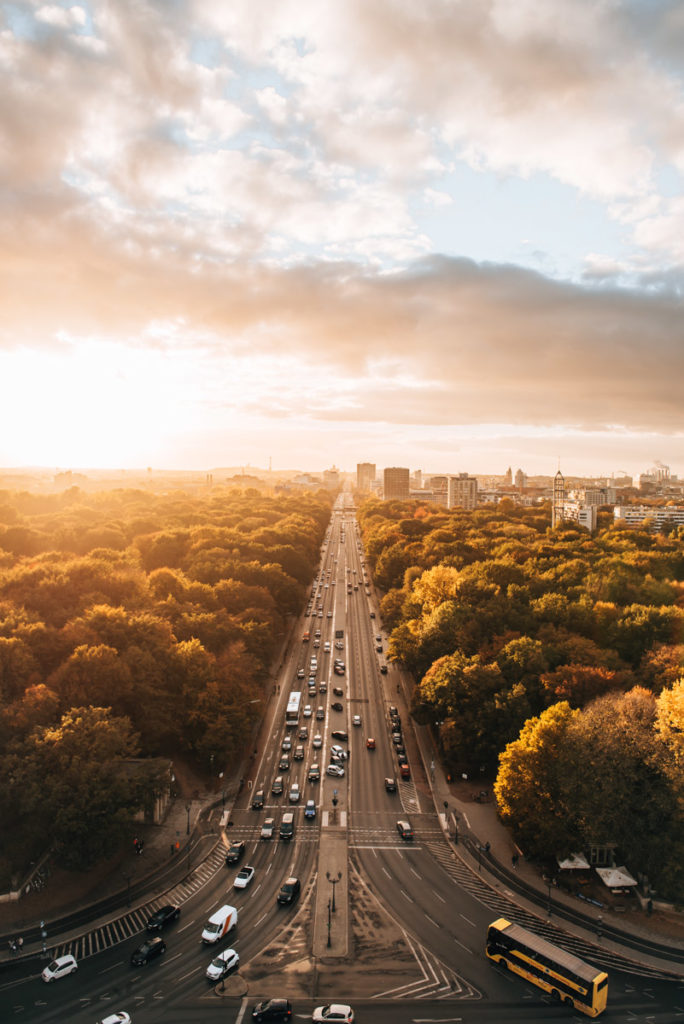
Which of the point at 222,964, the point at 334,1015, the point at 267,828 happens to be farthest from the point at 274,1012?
the point at 267,828

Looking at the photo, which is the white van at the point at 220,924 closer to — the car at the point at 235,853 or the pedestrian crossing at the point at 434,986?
the car at the point at 235,853

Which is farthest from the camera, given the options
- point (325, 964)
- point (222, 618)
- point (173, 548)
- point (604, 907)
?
point (173, 548)

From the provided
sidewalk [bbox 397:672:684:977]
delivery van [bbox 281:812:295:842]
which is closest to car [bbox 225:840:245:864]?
delivery van [bbox 281:812:295:842]

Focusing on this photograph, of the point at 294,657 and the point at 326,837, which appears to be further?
the point at 294,657

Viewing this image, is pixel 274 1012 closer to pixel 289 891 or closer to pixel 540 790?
pixel 289 891

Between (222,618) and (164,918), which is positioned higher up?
(222,618)

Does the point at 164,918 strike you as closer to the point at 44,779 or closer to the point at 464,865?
the point at 44,779

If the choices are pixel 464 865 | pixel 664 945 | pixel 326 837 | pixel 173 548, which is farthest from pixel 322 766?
pixel 173 548
